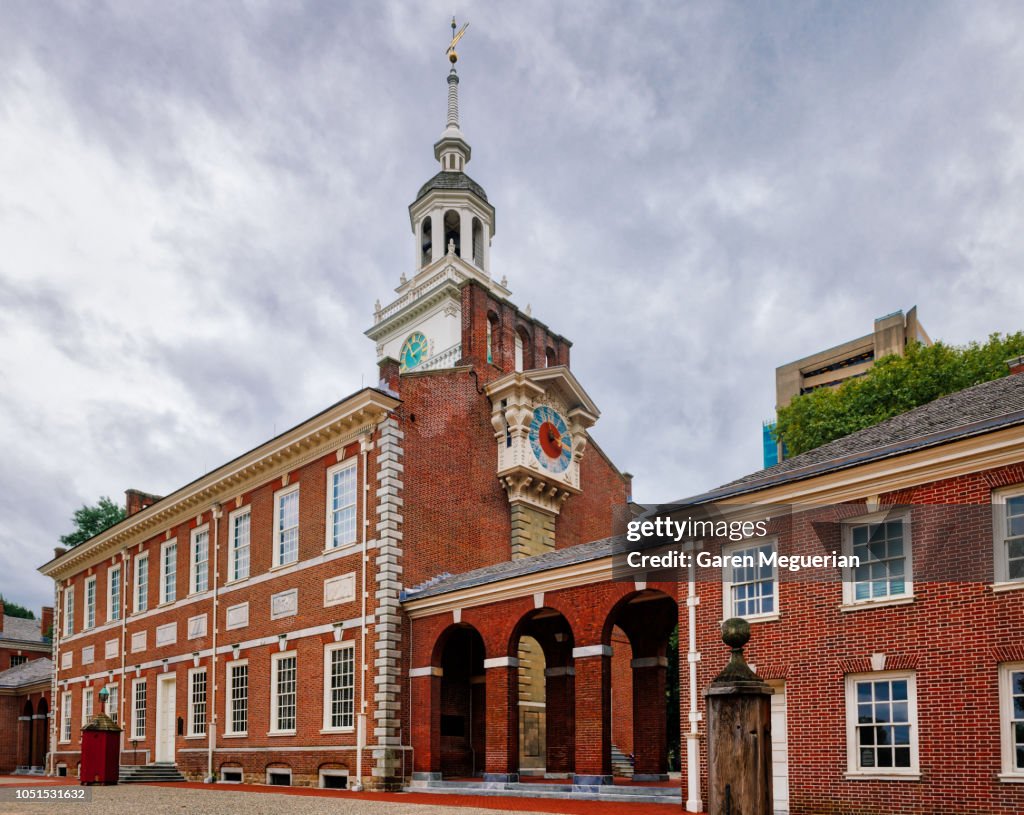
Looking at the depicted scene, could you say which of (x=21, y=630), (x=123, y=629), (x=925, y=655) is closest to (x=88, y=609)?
(x=123, y=629)

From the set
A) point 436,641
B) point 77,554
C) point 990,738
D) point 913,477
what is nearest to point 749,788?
point 990,738

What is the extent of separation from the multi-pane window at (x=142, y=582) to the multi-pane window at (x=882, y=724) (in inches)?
1126

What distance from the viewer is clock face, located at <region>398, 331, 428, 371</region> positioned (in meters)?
40.7

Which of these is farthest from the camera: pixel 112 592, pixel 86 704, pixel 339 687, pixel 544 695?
pixel 112 592

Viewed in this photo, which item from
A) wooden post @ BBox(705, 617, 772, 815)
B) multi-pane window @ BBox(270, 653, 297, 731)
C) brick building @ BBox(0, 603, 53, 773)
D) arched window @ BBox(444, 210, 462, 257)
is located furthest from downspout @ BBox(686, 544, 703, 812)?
brick building @ BBox(0, 603, 53, 773)

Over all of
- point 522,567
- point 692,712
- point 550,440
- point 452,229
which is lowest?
point 692,712

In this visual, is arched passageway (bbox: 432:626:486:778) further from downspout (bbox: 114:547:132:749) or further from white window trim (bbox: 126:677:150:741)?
downspout (bbox: 114:547:132:749)

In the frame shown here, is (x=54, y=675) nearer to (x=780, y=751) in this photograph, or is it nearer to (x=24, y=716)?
(x=24, y=716)

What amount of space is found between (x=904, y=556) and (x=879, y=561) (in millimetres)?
429

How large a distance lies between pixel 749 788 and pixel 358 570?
19162 millimetres

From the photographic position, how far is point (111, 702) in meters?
37.9

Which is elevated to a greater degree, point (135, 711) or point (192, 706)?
point (192, 706)

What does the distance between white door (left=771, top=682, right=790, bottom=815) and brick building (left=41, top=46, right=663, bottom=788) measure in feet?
Answer: 10.4

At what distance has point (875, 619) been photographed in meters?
14.5
